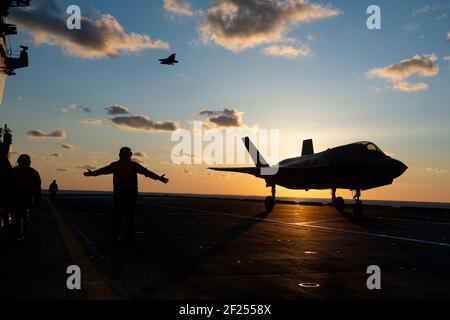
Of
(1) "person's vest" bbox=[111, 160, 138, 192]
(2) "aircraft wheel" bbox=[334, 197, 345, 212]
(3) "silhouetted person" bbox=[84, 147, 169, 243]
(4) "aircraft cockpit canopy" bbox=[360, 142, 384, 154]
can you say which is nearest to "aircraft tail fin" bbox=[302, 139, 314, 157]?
(2) "aircraft wheel" bbox=[334, 197, 345, 212]

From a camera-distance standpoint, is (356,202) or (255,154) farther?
(255,154)

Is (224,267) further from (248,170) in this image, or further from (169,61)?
(169,61)

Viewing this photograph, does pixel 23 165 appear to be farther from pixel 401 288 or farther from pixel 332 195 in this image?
pixel 332 195

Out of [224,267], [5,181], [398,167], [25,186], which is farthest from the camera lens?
[398,167]

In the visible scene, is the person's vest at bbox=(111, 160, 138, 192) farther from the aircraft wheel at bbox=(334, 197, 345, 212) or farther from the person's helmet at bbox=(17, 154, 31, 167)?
the aircraft wheel at bbox=(334, 197, 345, 212)

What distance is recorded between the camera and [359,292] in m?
5.39

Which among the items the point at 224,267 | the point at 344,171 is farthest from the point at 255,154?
the point at 224,267

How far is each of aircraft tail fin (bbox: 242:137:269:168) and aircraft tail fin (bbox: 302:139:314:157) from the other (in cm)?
413

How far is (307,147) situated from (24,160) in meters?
31.5

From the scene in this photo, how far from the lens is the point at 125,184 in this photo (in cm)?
1031

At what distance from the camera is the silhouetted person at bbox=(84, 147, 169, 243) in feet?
33.7

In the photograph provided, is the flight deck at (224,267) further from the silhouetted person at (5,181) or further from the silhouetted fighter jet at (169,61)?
the silhouetted fighter jet at (169,61)
